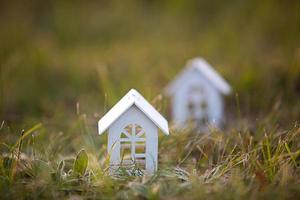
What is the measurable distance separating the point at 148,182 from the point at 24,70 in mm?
2516

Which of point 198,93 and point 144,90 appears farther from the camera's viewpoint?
point 144,90

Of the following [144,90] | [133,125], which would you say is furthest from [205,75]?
[133,125]

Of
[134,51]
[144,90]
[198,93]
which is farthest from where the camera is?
A: [134,51]

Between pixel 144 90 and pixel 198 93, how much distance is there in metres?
0.53

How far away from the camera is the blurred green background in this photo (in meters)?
3.79

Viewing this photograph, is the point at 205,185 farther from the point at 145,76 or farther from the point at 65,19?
the point at 65,19

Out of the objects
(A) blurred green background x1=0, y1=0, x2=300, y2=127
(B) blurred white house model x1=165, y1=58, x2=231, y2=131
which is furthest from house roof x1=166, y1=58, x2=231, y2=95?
(A) blurred green background x1=0, y1=0, x2=300, y2=127

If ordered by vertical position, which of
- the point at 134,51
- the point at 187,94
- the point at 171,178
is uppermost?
the point at 134,51

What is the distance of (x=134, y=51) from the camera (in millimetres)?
4992

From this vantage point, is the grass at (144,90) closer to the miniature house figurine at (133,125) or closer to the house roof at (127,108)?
the miniature house figurine at (133,125)

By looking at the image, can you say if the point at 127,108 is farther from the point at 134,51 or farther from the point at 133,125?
the point at 134,51

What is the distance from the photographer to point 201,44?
497cm

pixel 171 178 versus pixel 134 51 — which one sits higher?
pixel 134 51

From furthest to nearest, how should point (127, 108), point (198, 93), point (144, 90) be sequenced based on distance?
point (144, 90), point (198, 93), point (127, 108)
